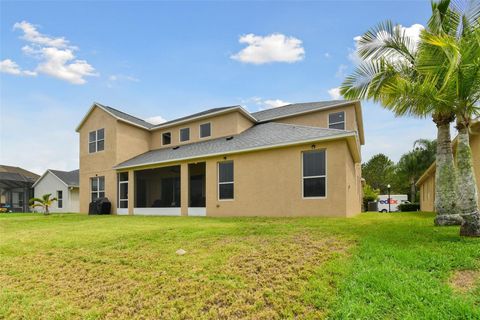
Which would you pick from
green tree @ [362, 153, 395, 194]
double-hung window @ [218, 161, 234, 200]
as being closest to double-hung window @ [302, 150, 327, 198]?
double-hung window @ [218, 161, 234, 200]

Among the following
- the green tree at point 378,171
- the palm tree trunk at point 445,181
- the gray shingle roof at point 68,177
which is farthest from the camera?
the green tree at point 378,171

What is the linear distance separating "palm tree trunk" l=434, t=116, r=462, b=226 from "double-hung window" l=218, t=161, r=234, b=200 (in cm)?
915

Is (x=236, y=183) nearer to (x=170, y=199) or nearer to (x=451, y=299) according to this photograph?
(x=170, y=199)

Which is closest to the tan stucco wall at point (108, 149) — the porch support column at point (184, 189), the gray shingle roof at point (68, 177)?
the porch support column at point (184, 189)

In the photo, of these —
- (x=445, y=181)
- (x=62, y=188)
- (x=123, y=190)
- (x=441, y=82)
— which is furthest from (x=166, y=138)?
(x=441, y=82)

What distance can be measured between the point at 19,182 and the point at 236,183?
111 ft

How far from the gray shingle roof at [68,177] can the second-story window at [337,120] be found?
25144mm

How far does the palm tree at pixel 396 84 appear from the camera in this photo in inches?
359

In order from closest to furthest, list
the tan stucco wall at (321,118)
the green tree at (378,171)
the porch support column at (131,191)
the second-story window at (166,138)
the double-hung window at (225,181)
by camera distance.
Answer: the double-hung window at (225,181), the tan stucco wall at (321,118), the porch support column at (131,191), the second-story window at (166,138), the green tree at (378,171)

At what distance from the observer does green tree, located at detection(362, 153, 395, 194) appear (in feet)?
180

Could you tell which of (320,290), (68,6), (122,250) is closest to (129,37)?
(68,6)

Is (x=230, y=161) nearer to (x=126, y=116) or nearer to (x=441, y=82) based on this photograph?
(x=441, y=82)

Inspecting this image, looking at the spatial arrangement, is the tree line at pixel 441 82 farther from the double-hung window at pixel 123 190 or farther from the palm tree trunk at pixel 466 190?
the double-hung window at pixel 123 190

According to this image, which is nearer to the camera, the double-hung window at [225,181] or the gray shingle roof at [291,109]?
the double-hung window at [225,181]
